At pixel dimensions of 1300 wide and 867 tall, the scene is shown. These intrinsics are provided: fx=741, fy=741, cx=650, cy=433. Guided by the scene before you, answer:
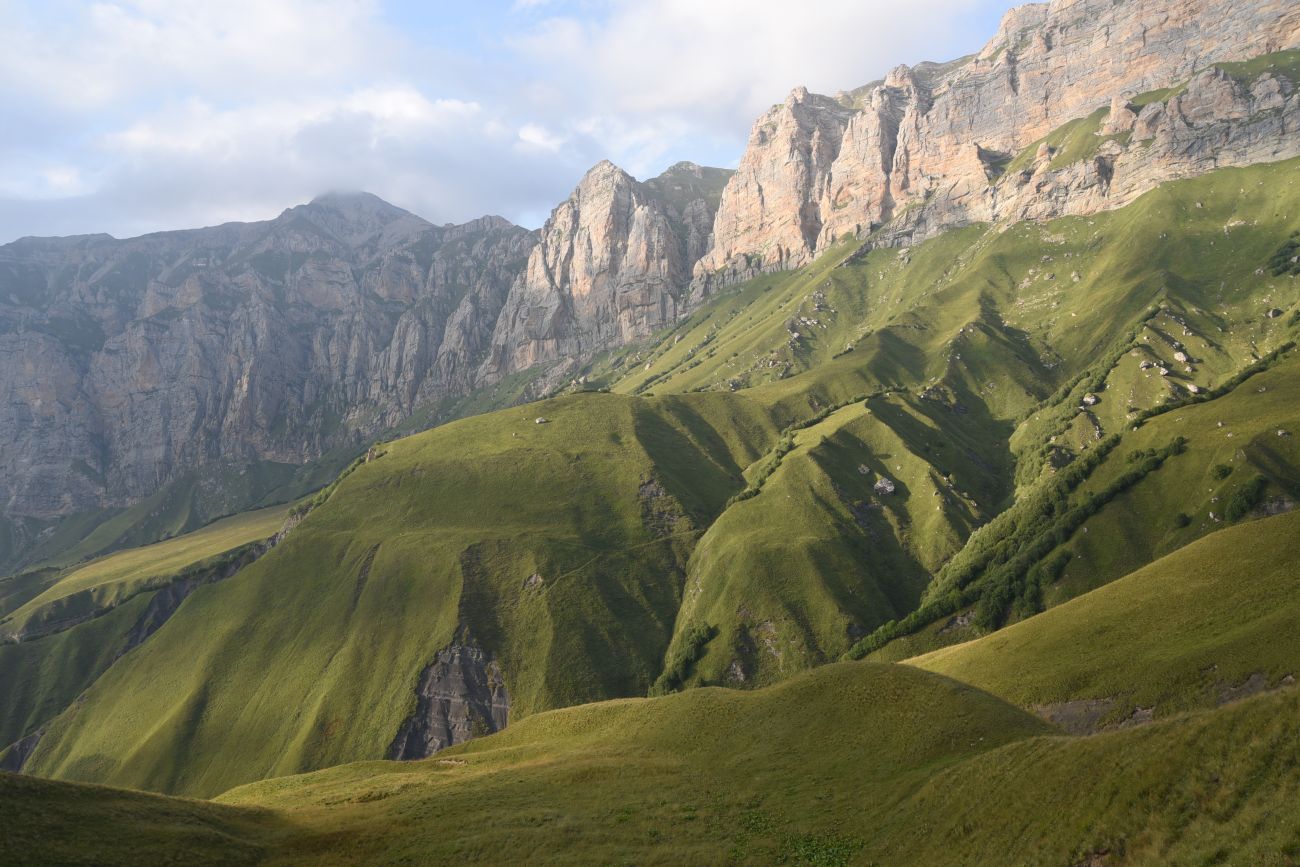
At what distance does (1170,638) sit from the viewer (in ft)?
270

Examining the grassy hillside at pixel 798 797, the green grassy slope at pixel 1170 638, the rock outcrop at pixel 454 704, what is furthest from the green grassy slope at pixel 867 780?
the rock outcrop at pixel 454 704

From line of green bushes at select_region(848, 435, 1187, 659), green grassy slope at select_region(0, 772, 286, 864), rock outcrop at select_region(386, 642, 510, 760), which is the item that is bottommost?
rock outcrop at select_region(386, 642, 510, 760)

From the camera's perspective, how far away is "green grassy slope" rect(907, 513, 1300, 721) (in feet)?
229

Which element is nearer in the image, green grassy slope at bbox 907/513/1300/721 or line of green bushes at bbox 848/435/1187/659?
green grassy slope at bbox 907/513/1300/721

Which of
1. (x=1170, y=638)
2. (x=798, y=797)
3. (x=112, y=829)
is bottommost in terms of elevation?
(x=1170, y=638)

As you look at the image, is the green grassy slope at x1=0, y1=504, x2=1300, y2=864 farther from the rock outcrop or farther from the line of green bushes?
the rock outcrop

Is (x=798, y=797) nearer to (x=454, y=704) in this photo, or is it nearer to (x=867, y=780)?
(x=867, y=780)

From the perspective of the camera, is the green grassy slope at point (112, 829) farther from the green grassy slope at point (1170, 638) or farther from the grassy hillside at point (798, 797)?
the green grassy slope at point (1170, 638)

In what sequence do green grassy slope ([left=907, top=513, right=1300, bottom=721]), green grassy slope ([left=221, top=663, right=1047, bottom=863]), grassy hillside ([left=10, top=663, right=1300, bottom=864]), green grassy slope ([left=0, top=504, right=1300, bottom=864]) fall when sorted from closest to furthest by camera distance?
grassy hillside ([left=10, top=663, right=1300, bottom=864]), green grassy slope ([left=0, top=504, right=1300, bottom=864]), green grassy slope ([left=221, top=663, right=1047, bottom=863]), green grassy slope ([left=907, top=513, right=1300, bottom=721])

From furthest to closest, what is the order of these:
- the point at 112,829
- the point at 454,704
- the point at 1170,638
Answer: the point at 454,704 → the point at 1170,638 → the point at 112,829

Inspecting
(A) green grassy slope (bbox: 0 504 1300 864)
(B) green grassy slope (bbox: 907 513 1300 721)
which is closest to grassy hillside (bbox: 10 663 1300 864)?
(A) green grassy slope (bbox: 0 504 1300 864)

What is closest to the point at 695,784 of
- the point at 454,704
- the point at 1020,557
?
the point at 1020,557

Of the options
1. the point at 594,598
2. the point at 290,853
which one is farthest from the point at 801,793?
the point at 594,598

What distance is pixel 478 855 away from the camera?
47.9 metres
